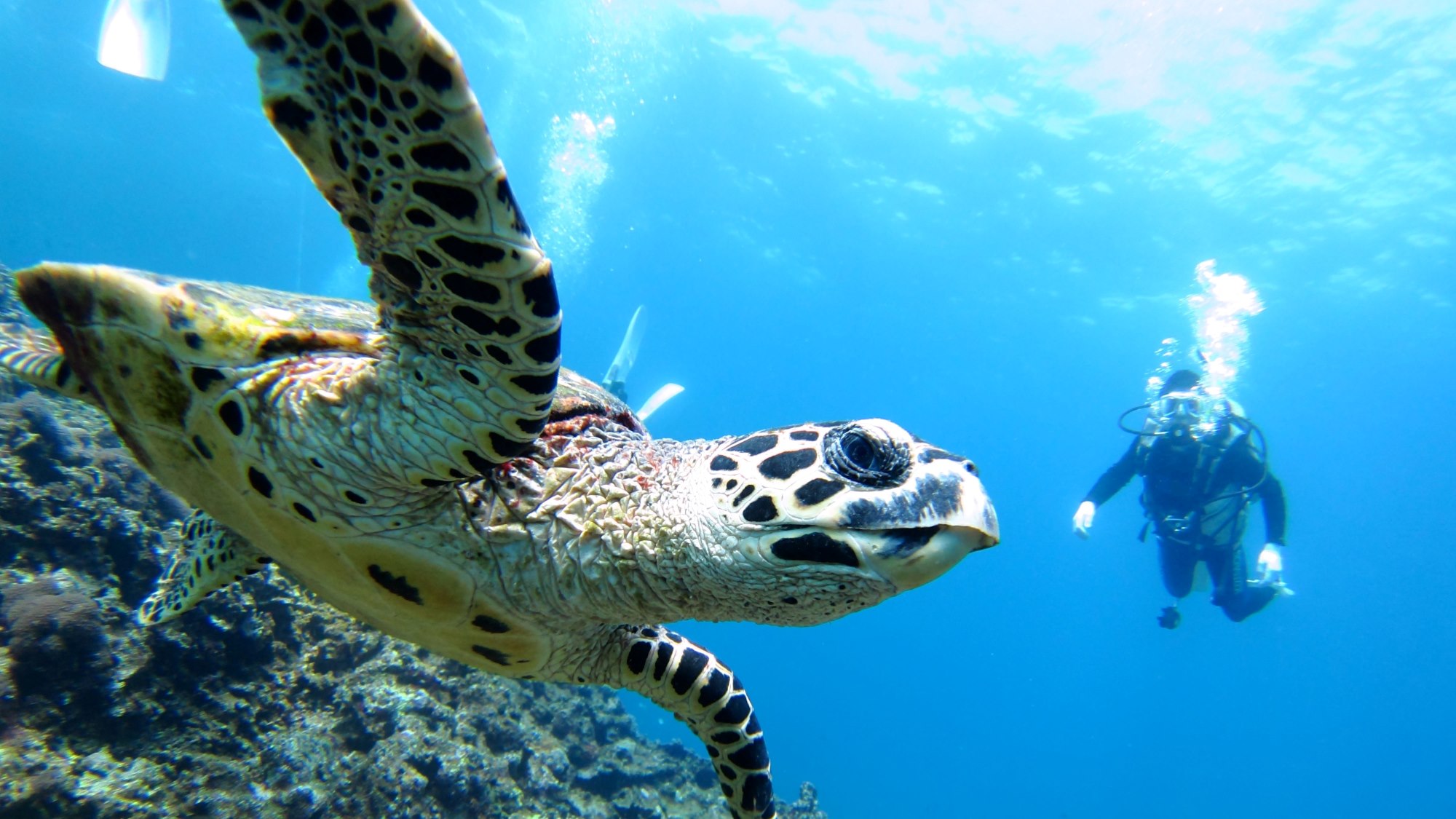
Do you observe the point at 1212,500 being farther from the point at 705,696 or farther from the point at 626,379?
the point at 626,379

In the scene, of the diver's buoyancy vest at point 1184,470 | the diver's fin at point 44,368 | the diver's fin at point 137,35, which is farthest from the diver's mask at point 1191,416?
the diver's fin at point 137,35

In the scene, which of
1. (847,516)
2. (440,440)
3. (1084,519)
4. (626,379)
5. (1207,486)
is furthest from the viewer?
(626,379)

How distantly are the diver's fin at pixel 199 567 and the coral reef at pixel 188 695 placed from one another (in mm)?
196

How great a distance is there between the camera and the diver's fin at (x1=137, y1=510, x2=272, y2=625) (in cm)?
254

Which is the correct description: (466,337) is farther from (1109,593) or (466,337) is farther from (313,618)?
(1109,593)

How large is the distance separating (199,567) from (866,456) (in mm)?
2714

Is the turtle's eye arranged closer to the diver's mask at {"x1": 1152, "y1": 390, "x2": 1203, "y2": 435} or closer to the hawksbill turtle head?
the hawksbill turtle head

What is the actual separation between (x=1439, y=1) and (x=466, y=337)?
20027 mm

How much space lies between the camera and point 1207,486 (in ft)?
30.1

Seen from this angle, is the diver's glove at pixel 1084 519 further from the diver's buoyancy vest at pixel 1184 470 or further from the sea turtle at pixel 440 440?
the sea turtle at pixel 440 440

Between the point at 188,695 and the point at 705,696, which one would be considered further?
the point at 188,695

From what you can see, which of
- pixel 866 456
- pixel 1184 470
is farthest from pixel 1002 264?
pixel 866 456

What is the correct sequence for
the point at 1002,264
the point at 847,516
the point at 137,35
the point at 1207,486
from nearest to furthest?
the point at 847,516 < the point at 1207,486 < the point at 137,35 < the point at 1002,264

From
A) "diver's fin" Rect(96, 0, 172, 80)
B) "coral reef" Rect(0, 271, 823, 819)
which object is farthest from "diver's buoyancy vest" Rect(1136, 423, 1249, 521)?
"diver's fin" Rect(96, 0, 172, 80)
